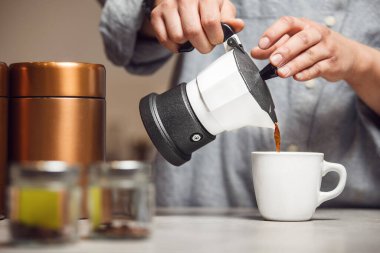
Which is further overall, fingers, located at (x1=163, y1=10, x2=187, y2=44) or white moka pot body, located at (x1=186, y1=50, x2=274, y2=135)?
fingers, located at (x1=163, y1=10, x2=187, y2=44)

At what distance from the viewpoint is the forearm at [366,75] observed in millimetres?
1066

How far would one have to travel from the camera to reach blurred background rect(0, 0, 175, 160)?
113 inches

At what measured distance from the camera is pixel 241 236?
0.73 meters

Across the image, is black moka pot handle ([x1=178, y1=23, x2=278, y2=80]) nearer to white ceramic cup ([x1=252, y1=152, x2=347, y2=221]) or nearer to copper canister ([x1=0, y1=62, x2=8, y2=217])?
white ceramic cup ([x1=252, y1=152, x2=347, y2=221])

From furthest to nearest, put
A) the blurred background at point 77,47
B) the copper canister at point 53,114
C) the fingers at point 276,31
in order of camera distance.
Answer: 1. the blurred background at point 77,47
2. the fingers at point 276,31
3. the copper canister at point 53,114

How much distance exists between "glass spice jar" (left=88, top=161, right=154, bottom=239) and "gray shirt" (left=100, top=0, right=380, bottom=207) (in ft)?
1.97

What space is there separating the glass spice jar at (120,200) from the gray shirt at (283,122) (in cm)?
60

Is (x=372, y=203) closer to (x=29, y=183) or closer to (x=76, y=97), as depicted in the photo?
(x=76, y=97)

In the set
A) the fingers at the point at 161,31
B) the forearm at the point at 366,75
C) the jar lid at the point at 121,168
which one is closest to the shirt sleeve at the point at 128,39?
the fingers at the point at 161,31

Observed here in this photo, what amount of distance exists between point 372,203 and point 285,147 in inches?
7.8

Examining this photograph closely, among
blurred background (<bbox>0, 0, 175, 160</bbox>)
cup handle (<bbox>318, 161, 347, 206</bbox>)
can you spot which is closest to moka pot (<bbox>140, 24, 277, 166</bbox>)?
cup handle (<bbox>318, 161, 347, 206</bbox>)

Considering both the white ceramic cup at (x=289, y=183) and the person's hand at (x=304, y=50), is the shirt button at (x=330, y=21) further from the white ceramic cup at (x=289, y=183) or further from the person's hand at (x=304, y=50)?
the white ceramic cup at (x=289, y=183)

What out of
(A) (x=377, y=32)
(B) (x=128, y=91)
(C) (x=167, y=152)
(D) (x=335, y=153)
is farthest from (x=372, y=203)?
(B) (x=128, y=91)

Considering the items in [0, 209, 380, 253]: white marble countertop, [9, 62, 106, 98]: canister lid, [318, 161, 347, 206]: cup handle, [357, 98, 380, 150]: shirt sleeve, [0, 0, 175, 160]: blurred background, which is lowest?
[0, 209, 380, 253]: white marble countertop
